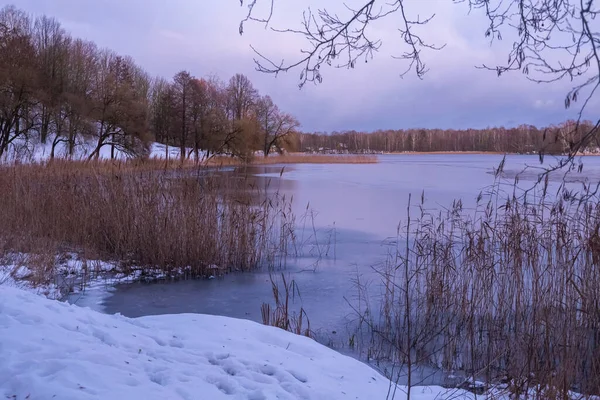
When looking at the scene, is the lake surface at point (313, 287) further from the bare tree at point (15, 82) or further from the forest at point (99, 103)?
Answer: the bare tree at point (15, 82)

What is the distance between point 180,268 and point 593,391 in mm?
5878

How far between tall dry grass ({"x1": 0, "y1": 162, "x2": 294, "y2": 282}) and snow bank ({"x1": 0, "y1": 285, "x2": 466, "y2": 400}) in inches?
151

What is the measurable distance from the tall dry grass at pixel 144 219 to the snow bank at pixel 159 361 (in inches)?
151

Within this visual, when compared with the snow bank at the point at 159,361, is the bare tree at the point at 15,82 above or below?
above

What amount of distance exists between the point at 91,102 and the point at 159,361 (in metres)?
32.0

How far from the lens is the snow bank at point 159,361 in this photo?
8.39ft

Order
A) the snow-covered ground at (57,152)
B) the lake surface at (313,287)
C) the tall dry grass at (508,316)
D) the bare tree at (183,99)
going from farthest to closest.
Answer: the bare tree at (183,99) < the snow-covered ground at (57,152) < the lake surface at (313,287) < the tall dry grass at (508,316)

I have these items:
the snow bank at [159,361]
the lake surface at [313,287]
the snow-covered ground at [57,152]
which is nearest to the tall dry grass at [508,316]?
the lake surface at [313,287]

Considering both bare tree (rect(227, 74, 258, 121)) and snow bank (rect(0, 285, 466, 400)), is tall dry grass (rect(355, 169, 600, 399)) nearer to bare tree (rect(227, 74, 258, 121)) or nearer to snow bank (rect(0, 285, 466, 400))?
snow bank (rect(0, 285, 466, 400))

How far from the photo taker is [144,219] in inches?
320

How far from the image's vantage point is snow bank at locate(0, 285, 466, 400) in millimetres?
2557

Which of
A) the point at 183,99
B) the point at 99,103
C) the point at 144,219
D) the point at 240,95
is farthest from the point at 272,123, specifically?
the point at 144,219

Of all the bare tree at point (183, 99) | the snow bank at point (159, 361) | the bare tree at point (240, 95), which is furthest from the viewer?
the bare tree at point (240, 95)

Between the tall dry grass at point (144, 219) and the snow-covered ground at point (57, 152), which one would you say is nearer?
the tall dry grass at point (144, 219)
